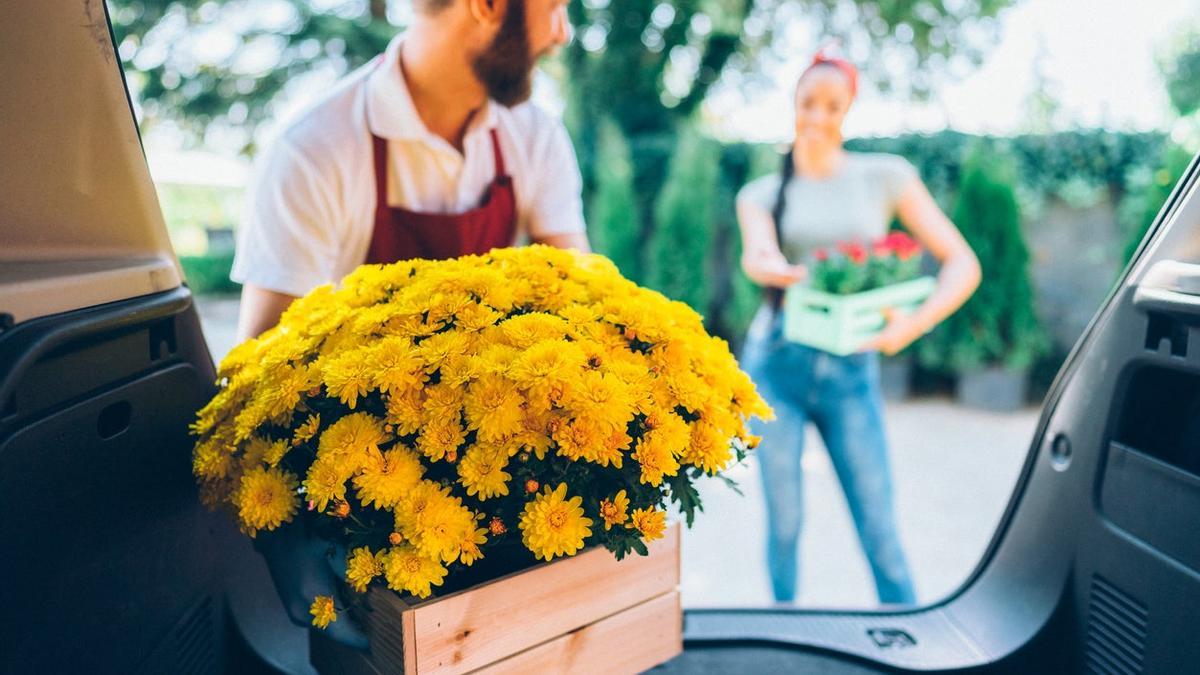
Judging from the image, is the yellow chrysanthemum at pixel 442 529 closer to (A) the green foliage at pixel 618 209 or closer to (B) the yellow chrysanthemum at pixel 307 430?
(B) the yellow chrysanthemum at pixel 307 430

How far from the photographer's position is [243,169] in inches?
366

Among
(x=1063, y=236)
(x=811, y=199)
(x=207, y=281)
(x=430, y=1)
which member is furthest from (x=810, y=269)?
(x=207, y=281)

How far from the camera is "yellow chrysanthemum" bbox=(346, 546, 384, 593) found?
77 cm

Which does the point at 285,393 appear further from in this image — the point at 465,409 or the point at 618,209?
the point at 618,209

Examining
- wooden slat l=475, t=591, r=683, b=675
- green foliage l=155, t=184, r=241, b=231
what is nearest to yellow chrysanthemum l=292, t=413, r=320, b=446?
wooden slat l=475, t=591, r=683, b=675

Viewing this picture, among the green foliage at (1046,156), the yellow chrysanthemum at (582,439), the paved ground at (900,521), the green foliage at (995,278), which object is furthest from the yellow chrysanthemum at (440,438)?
the green foliage at (1046,156)

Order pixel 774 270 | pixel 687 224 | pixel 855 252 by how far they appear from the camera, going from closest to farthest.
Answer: pixel 855 252 < pixel 774 270 < pixel 687 224

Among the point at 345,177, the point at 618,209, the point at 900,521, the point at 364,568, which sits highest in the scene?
the point at 345,177

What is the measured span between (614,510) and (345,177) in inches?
39.5

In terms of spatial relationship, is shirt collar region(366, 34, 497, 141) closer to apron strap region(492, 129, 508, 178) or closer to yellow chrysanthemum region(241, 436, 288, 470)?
apron strap region(492, 129, 508, 178)

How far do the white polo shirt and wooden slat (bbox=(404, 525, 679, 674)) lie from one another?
→ 84cm

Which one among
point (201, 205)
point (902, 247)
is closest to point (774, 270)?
point (902, 247)

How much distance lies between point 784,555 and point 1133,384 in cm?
137

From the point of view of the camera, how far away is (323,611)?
81 cm
